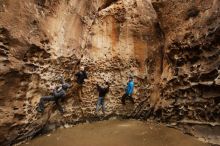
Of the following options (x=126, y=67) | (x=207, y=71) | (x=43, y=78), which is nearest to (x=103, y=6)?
(x=126, y=67)

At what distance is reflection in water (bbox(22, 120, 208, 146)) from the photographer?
1010 centimetres

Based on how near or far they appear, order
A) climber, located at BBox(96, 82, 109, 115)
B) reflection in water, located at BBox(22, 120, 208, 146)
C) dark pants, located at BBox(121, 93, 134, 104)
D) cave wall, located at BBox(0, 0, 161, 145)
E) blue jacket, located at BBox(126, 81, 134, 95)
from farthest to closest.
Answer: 1. dark pants, located at BBox(121, 93, 134, 104)
2. blue jacket, located at BBox(126, 81, 134, 95)
3. climber, located at BBox(96, 82, 109, 115)
4. reflection in water, located at BBox(22, 120, 208, 146)
5. cave wall, located at BBox(0, 0, 161, 145)

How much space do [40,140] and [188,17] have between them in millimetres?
7659

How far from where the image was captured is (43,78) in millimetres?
10828

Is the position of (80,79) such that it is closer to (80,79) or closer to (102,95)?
(80,79)

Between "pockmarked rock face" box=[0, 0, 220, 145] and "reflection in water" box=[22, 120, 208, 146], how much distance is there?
0.63 m

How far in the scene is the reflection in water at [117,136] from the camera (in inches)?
398

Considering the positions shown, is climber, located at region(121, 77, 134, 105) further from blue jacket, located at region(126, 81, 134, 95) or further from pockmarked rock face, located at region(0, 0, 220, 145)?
pockmarked rock face, located at region(0, 0, 220, 145)

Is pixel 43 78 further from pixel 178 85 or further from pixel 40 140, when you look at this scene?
pixel 178 85

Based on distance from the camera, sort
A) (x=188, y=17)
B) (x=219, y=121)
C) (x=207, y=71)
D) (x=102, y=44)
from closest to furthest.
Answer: (x=219, y=121) < (x=207, y=71) < (x=188, y=17) < (x=102, y=44)

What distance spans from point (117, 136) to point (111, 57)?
3.93 metres

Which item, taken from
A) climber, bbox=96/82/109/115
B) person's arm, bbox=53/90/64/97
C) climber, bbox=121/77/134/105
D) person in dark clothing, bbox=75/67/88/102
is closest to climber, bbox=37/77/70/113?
person's arm, bbox=53/90/64/97

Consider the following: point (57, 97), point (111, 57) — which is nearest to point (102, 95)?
point (111, 57)

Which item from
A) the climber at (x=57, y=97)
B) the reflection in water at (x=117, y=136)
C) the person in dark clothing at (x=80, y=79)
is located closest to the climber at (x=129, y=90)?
the reflection in water at (x=117, y=136)
